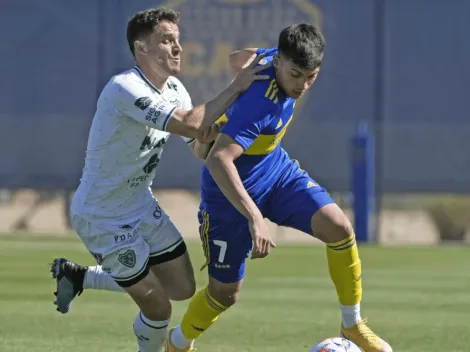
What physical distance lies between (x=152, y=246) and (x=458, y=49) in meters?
14.3

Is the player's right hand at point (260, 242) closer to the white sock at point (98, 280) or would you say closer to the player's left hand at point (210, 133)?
the player's left hand at point (210, 133)

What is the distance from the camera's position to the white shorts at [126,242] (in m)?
6.77

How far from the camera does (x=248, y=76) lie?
6.73m

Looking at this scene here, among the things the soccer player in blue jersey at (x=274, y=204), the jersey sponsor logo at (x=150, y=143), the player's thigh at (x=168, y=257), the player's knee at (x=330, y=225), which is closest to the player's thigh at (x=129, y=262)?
the player's thigh at (x=168, y=257)

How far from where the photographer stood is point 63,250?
16250mm

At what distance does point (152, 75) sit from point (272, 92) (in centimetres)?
71

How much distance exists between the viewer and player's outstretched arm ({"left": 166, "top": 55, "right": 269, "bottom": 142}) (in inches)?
257

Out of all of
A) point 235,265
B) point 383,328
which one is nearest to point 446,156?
point 383,328

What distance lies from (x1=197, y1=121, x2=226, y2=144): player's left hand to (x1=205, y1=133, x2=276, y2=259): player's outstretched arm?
0.35 ft

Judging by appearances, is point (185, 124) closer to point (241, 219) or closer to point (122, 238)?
point (122, 238)

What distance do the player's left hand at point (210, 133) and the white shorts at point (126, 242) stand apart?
61cm

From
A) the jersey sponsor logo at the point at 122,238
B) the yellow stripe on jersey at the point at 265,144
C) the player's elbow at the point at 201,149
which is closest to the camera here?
the jersey sponsor logo at the point at 122,238

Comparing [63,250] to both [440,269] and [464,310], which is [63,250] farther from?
[464,310]

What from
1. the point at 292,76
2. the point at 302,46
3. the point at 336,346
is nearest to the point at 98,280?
the point at 336,346
